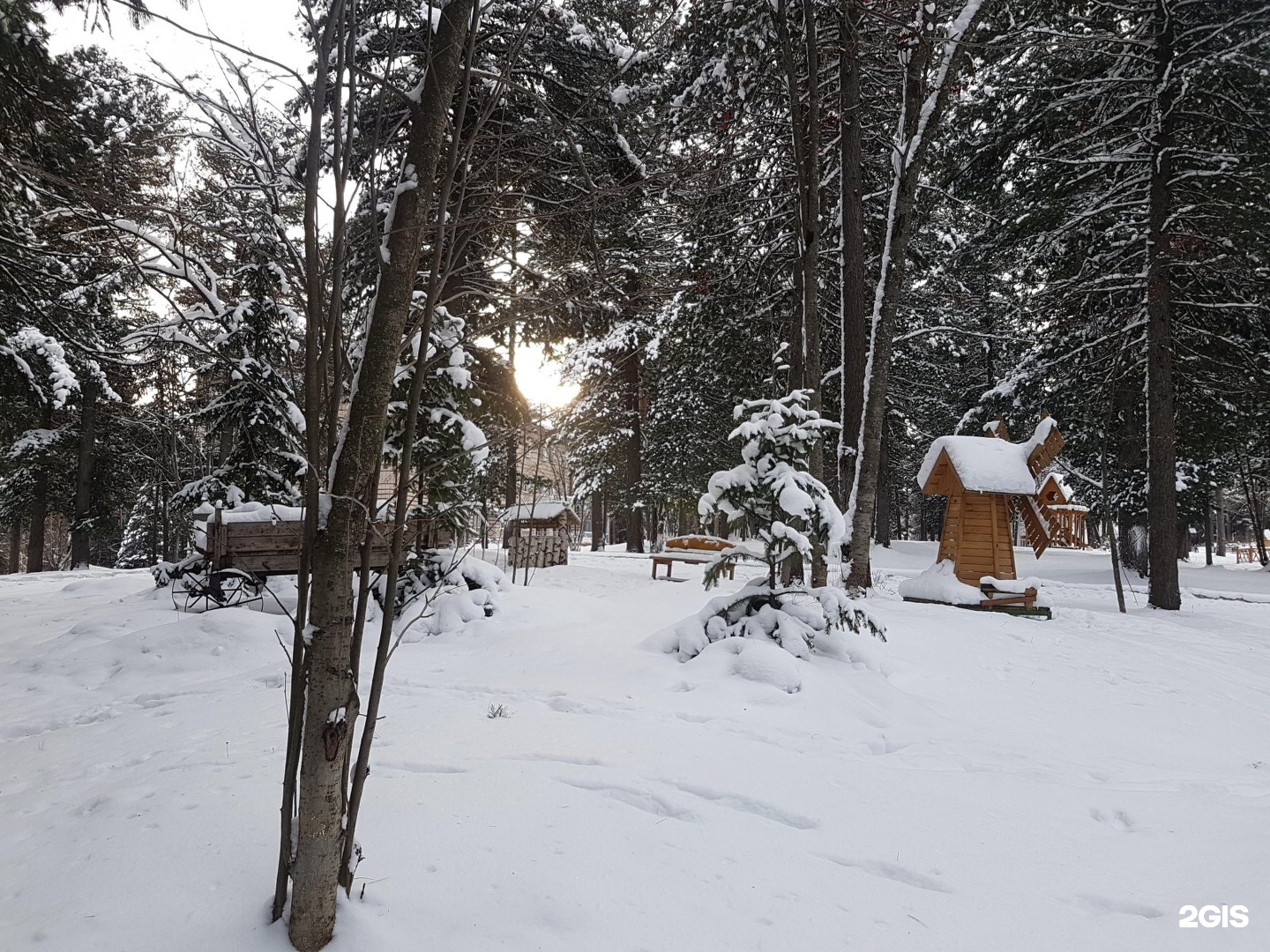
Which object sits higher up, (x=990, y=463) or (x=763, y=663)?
(x=990, y=463)

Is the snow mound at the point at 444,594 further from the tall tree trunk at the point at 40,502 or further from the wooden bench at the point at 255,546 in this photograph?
the tall tree trunk at the point at 40,502

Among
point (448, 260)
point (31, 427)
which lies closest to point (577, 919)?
point (448, 260)

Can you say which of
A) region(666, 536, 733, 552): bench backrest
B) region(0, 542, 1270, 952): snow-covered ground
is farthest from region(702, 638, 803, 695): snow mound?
region(666, 536, 733, 552): bench backrest

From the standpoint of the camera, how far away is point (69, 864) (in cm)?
225

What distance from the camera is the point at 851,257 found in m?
9.54

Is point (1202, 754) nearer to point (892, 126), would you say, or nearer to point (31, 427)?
point (892, 126)

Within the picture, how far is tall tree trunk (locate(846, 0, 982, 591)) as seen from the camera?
8.48m

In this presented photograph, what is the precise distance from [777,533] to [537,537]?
32.0 ft

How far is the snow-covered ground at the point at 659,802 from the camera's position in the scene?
208cm

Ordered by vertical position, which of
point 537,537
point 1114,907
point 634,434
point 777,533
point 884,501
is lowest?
point 1114,907

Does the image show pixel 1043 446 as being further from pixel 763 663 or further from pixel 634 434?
pixel 634 434

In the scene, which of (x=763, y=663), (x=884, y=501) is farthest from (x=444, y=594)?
(x=884, y=501)

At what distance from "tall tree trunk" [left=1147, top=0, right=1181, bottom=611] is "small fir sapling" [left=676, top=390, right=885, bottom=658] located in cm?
768

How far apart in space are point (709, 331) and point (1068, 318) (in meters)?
7.03
